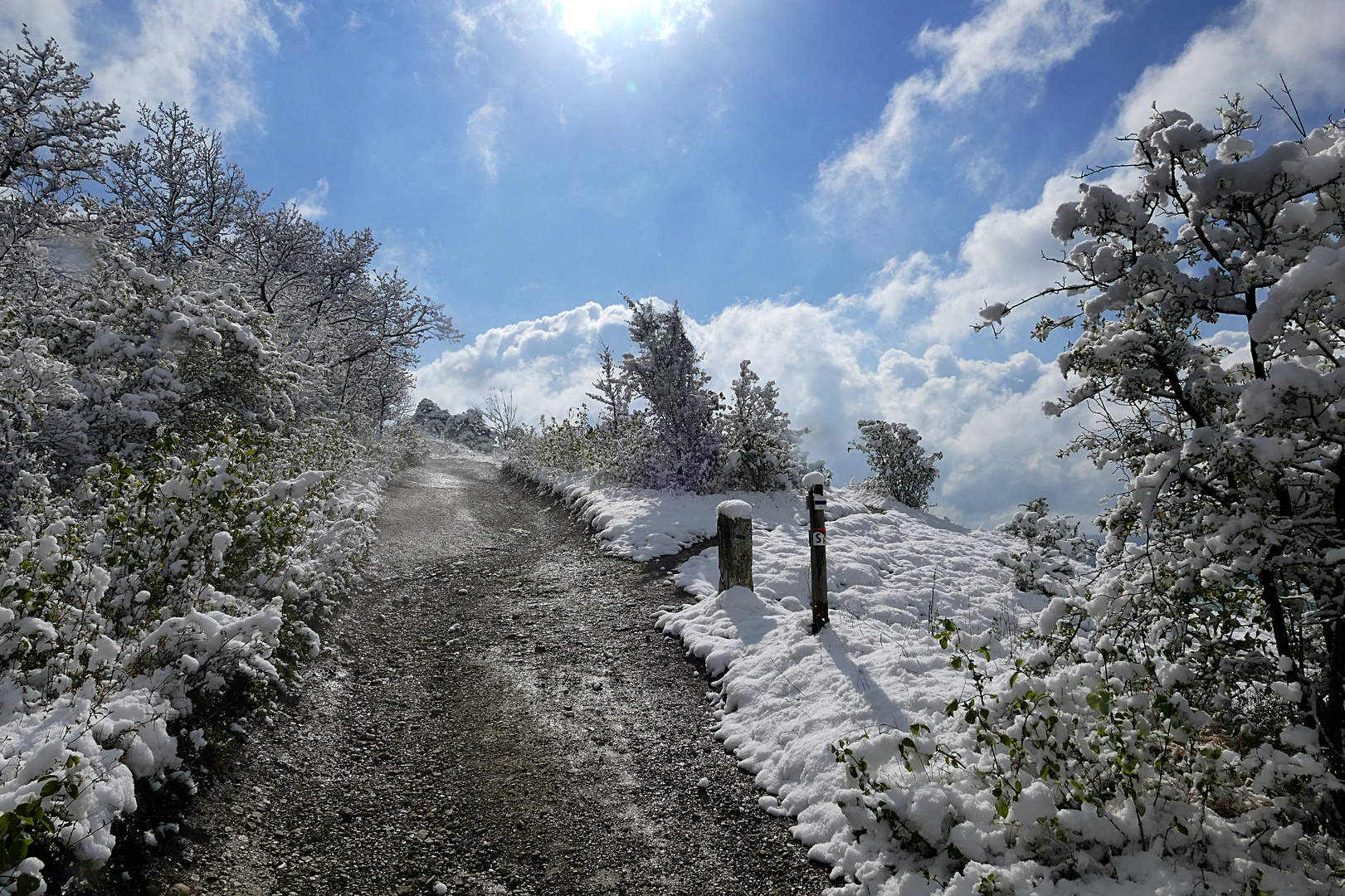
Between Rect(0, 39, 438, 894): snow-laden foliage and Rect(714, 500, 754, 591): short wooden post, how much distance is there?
4288 millimetres

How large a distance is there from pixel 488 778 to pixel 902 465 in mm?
12453

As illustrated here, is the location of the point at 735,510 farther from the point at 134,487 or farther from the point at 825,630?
the point at 134,487

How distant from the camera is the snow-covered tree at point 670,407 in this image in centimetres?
1289

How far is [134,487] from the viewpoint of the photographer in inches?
202

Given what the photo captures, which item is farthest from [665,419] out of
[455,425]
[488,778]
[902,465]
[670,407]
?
[455,425]

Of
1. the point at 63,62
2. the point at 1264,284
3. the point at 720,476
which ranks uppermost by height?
the point at 63,62

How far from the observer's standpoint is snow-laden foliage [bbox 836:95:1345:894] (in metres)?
2.65

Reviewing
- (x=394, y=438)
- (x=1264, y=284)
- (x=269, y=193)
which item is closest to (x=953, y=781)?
(x=1264, y=284)

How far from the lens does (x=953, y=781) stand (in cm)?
348

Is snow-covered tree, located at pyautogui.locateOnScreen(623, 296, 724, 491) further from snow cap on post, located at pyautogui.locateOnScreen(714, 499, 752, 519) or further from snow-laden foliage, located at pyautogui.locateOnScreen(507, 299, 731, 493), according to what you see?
snow cap on post, located at pyautogui.locateOnScreen(714, 499, 752, 519)

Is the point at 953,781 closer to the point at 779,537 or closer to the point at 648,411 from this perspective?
the point at 779,537

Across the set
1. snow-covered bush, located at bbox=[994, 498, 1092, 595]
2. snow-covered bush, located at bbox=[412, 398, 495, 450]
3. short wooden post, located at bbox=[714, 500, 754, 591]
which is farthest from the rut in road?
snow-covered bush, located at bbox=[412, 398, 495, 450]

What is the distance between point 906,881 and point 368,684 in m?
4.89

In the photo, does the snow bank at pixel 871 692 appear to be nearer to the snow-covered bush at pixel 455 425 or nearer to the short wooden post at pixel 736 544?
the short wooden post at pixel 736 544
